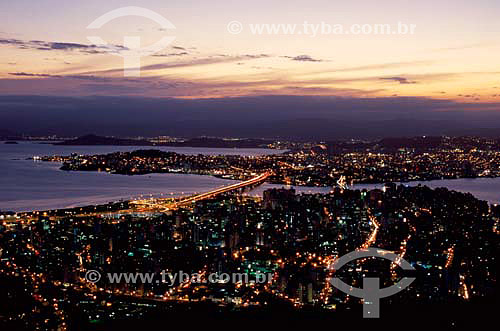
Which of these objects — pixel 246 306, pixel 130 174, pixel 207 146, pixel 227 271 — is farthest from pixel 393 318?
pixel 207 146

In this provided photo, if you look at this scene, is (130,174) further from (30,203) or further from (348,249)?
(348,249)

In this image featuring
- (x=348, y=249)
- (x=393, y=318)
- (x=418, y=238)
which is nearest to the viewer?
(x=393, y=318)

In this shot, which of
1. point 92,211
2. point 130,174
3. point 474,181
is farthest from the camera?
point 130,174

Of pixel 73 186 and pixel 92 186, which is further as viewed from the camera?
pixel 92 186

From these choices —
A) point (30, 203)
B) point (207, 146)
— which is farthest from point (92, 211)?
point (207, 146)

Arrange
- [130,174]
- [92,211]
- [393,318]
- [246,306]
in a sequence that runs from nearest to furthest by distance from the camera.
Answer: [393,318]
[246,306]
[92,211]
[130,174]

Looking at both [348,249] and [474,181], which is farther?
[474,181]

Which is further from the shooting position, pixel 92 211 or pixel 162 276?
pixel 92 211

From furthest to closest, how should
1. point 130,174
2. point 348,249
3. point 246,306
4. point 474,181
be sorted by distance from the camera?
1. point 130,174
2. point 474,181
3. point 348,249
4. point 246,306

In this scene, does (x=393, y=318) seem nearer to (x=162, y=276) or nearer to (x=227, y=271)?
(x=227, y=271)
